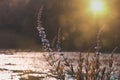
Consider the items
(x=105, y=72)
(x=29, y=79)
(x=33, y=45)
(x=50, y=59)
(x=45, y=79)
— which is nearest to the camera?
(x=50, y=59)

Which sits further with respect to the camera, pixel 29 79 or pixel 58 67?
pixel 29 79

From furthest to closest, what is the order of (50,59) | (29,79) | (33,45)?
(33,45)
(29,79)
(50,59)

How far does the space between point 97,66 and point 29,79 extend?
4857cm

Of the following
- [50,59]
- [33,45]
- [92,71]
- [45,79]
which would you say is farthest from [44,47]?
[33,45]

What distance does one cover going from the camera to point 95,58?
708 cm

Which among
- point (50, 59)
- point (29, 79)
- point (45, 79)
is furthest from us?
point (29, 79)

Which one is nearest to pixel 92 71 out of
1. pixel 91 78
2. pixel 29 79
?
pixel 91 78

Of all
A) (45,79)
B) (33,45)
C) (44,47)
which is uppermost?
(33,45)

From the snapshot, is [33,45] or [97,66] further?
[33,45]

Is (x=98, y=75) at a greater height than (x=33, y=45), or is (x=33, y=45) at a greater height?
(x=33, y=45)

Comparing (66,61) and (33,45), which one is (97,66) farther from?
(33,45)

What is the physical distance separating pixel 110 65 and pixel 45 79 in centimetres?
→ 4172

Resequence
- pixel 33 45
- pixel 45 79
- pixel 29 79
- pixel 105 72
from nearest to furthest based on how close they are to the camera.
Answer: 1. pixel 105 72
2. pixel 45 79
3. pixel 29 79
4. pixel 33 45

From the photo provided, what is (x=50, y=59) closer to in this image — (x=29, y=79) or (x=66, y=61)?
(x=66, y=61)
